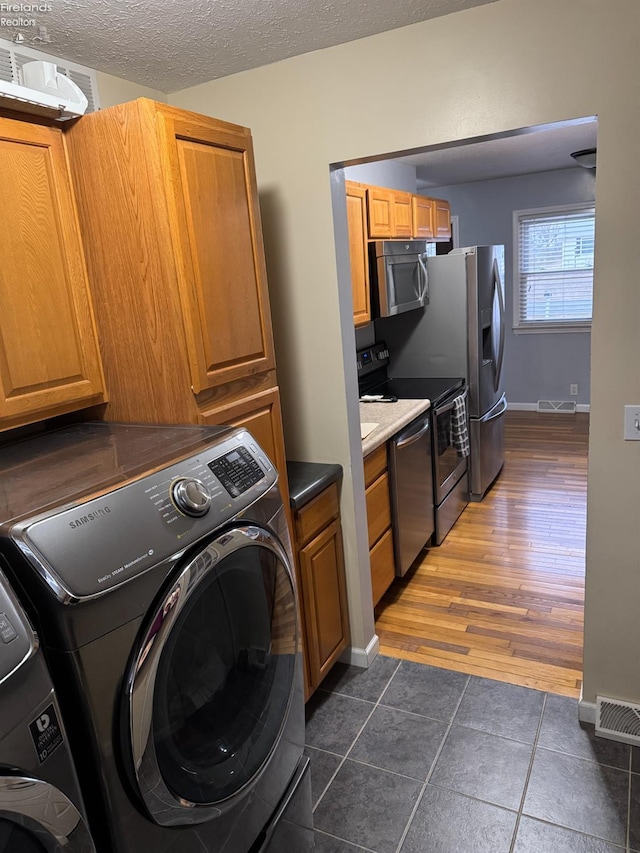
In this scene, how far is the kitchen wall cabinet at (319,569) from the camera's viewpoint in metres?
2.17

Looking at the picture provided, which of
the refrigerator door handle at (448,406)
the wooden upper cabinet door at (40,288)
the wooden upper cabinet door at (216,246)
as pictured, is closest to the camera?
the wooden upper cabinet door at (40,288)

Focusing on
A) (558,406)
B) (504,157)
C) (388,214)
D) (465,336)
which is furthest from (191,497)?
(558,406)

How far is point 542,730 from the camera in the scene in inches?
85.3

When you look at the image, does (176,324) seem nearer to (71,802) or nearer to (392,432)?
(71,802)

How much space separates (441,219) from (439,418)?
6.63ft

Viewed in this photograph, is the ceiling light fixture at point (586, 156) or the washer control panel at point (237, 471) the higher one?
the ceiling light fixture at point (586, 156)

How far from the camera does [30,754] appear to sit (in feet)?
2.79

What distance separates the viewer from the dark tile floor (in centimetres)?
179

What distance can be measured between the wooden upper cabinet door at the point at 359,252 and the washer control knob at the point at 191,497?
204cm

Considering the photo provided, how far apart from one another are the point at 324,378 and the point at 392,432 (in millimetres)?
692

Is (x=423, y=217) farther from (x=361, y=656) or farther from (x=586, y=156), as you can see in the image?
(x=361, y=656)

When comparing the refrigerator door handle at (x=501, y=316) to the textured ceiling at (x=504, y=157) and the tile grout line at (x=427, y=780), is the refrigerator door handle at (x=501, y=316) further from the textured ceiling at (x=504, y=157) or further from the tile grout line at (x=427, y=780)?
the tile grout line at (x=427, y=780)

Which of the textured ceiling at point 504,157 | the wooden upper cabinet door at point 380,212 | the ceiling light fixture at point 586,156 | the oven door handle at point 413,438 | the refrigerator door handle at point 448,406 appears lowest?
the oven door handle at point 413,438

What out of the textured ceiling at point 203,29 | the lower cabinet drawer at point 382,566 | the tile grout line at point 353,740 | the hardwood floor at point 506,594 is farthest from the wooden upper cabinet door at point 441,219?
the tile grout line at point 353,740
